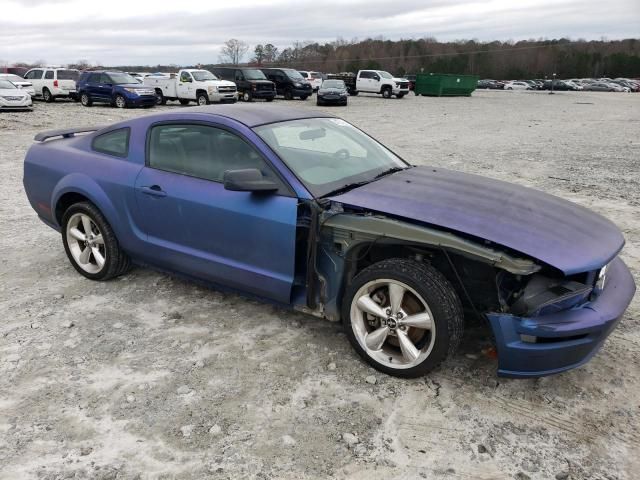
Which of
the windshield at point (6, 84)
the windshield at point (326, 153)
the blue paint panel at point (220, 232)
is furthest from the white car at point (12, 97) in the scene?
the windshield at point (326, 153)

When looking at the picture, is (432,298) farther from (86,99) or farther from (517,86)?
(517,86)

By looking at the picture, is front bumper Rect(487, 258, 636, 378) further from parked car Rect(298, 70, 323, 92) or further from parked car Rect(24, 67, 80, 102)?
parked car Rect(298, 70, 323, 92)

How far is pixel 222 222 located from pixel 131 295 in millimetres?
1290

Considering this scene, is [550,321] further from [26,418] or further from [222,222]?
[26,418]

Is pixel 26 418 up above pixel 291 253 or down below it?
below

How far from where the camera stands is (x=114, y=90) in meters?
22.3

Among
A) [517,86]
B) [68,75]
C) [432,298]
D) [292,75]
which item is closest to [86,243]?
[432,298]

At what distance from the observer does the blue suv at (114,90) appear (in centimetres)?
2198

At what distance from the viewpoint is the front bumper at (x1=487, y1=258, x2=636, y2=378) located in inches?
107

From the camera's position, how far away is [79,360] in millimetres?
3381

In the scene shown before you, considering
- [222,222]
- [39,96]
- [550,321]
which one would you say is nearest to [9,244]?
[222,222]

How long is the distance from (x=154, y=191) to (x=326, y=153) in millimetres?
1313

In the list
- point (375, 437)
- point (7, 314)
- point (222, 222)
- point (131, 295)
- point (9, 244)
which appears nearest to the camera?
point (375, 437)

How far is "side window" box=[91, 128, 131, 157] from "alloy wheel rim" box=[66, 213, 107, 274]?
58cm
